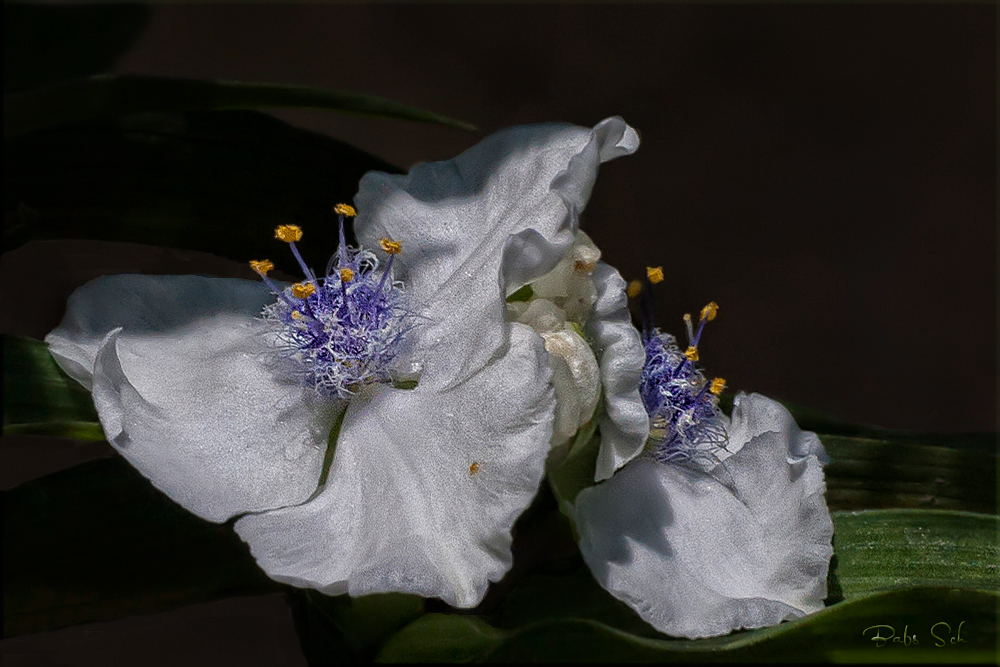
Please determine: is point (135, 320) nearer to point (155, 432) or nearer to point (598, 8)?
point (155, 432)

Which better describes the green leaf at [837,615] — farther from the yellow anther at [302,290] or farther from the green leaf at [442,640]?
the yellow anther at [302,290]

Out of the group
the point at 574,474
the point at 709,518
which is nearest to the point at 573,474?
the point at 574,474

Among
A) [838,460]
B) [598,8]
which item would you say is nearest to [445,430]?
[838,460]

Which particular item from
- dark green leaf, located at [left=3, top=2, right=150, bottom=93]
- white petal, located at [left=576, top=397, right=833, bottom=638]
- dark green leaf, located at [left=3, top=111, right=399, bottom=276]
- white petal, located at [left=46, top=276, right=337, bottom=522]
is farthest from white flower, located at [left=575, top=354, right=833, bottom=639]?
dark green leaf, located at [left=3, top=2, right=150, bottom=93]

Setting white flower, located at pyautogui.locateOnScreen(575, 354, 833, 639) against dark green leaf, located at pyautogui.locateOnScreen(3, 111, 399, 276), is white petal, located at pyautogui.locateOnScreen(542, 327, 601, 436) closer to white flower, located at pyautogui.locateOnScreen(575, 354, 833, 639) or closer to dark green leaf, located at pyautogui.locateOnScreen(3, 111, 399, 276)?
white flower, located at pyautogui.locateOnScreen(575, 354, 833, 639)

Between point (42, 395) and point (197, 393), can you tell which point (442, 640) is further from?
point (42, 395)

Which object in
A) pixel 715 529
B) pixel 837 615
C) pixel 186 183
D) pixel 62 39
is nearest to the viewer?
pixel 837 615
